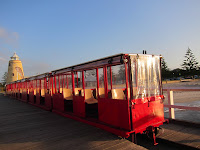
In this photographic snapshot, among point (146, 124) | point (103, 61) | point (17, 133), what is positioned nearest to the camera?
point (146, 124)

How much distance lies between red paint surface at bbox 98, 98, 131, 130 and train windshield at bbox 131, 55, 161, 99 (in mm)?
453

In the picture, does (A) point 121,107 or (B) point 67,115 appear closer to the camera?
(A) point 121,107

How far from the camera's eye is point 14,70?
50469mm

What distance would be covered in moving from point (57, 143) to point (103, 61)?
102 inches

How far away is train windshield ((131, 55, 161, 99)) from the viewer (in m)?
4.45

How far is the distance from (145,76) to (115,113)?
1350mm

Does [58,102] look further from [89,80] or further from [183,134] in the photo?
[183,134]

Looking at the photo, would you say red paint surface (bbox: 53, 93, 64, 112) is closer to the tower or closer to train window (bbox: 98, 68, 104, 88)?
train window (bbox: 98, 68, 104, 88)

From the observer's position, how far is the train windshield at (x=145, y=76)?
4.45 meters

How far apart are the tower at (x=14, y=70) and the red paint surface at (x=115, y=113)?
2018 inches

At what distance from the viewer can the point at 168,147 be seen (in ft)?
14.9

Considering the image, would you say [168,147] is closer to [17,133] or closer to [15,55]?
[17,133]

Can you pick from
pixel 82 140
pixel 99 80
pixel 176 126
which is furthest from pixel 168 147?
pixel 99 80

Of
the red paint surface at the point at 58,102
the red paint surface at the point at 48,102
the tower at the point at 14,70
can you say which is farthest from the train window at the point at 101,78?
the tower at the point at 14,70
